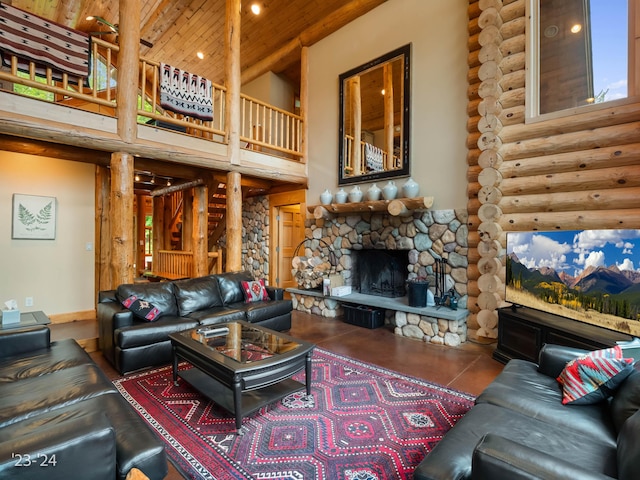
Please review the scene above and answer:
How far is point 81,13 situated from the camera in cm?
607

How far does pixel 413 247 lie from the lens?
185 inches

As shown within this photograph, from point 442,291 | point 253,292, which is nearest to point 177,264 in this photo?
point 253,292

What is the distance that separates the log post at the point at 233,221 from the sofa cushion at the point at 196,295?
0.97 m

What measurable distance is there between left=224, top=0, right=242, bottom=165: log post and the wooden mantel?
170 centimetres

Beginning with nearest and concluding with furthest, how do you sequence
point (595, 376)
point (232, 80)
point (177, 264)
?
point (595, 376)
point (232, 80)
point (177, 264)

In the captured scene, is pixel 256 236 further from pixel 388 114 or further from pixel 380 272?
pixel 388 114

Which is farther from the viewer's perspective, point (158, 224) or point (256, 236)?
point (158, 224)

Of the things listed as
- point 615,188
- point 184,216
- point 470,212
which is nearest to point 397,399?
point 470,212

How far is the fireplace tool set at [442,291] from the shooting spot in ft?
13.5

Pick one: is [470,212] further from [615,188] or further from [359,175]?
[359,175]

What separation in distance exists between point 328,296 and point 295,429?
3054 mm

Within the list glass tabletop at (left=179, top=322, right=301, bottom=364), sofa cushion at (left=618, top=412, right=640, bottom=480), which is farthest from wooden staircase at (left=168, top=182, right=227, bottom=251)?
sofa cushion at (left=618, top=412, right=640, bottom=480)

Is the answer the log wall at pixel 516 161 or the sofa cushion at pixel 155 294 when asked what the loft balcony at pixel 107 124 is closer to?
the sofa cushion at pixel 155 294

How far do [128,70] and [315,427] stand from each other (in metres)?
4.64
